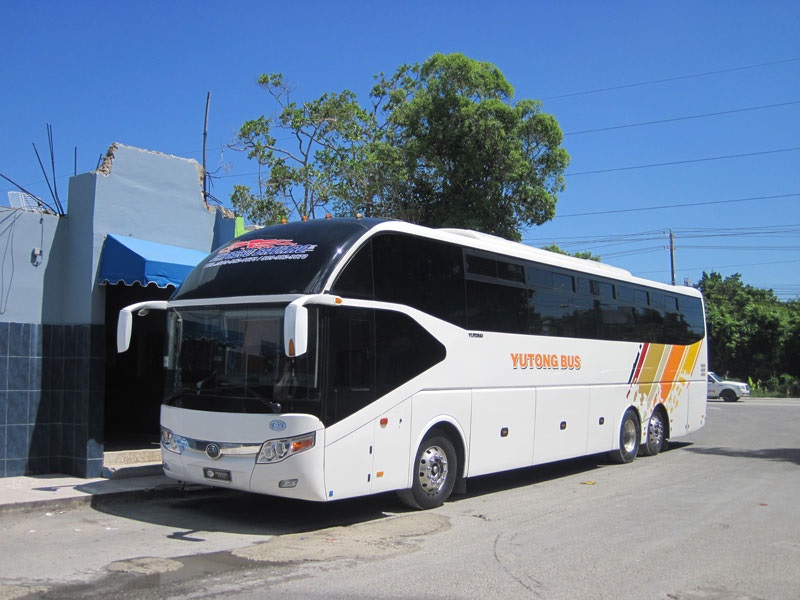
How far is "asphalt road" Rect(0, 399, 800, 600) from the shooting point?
20.4ft

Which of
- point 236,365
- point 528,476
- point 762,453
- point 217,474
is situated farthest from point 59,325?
point 762,453

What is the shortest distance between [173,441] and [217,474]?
3.13 feet

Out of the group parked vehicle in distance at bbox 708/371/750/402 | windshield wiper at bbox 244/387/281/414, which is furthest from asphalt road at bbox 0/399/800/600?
parked vehicle in distance at bbox 708/371/750/402

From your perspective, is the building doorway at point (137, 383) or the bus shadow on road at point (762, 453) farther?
the building doorway at point (137, 383)

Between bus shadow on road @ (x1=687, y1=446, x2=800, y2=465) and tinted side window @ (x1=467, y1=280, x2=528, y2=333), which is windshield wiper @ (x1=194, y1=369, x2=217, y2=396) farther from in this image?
bus shadow on road @ (x1=687, y1=446, x2=800, y2=465)

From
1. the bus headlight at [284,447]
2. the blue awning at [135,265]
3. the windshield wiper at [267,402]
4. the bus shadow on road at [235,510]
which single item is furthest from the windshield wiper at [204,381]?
the blue awning at [135,265]

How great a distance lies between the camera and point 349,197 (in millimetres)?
25156

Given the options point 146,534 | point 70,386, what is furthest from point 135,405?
point 146,534

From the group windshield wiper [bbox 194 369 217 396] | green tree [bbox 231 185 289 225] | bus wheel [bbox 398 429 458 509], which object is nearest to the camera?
windshield wiper [bbox 194 369 217 396]

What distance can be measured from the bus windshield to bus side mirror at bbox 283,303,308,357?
75cm

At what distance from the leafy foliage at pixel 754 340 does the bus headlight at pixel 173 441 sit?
45138 millimetres

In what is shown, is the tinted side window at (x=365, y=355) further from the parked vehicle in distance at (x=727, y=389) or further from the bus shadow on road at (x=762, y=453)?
the parked vehicle in distance at (x=727, y=389)

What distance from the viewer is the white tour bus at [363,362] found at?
8.10 meters

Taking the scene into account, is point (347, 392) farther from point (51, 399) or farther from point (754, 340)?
point (754, 340)
